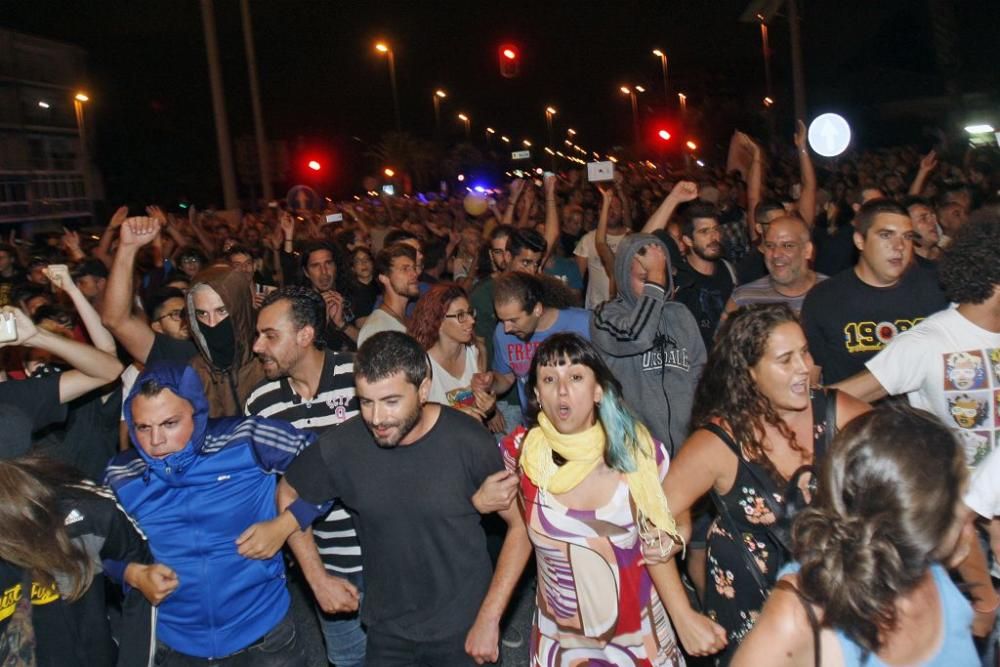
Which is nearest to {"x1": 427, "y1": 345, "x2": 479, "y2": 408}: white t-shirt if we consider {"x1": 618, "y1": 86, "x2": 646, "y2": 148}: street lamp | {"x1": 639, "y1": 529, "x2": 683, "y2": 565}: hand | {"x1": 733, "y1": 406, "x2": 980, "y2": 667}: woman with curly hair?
{"x1": 639, "y1": 529, "x2": 683, "y2": 565}: hand

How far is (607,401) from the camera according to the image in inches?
134

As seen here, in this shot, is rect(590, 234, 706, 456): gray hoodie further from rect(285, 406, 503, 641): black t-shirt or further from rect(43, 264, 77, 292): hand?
rect(43, 264, 77, 292): hand

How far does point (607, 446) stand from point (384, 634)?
1.17 m

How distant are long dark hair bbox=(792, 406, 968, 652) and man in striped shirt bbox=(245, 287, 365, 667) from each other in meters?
2.66

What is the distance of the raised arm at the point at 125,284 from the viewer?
511 cm

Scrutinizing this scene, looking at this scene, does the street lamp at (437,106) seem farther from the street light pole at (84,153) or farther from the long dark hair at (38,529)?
the long dark hair at (38,529)

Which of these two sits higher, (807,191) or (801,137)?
(801,137)

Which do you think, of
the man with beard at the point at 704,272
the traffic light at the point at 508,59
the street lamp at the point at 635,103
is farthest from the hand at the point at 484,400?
the street lamp at the point at 635,103

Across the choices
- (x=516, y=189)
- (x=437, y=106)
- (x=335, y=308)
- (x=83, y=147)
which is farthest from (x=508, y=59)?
(x=437, y=106)

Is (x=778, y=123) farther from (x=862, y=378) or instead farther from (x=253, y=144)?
(x=862, y=378)

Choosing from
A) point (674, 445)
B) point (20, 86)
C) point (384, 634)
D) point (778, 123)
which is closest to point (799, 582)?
point (384, 634)

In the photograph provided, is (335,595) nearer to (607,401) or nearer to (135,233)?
(607,401)

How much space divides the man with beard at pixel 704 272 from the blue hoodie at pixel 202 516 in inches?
137

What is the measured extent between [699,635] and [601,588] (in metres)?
0.36
